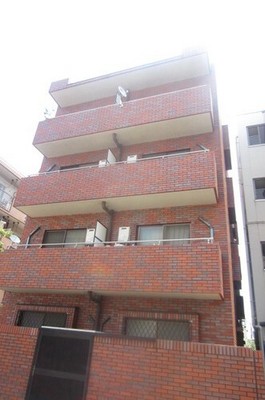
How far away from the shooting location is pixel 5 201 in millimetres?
21750

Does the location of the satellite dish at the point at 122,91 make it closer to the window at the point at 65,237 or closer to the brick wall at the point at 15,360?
the window at the point at 65,237

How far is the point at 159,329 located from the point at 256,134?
45.7 feet

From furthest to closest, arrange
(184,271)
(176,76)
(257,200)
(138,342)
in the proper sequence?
(257,200) → (176,76) → (184,271) → (138,342)

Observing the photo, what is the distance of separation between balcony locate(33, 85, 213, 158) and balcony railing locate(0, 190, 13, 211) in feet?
34.5

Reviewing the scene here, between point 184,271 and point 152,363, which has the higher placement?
point 184,271

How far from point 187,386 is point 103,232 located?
5396 mm

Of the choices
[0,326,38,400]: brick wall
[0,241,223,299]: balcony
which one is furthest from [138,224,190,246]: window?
[0,326,38,400]: brick wall

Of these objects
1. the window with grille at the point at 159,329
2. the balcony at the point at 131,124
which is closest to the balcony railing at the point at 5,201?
the balcony at the point at 131,124

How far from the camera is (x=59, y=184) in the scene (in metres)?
10.6

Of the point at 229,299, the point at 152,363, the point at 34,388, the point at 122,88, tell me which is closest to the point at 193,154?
the point at 229,299

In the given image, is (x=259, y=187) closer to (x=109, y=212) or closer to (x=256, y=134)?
(x=256, y=134)

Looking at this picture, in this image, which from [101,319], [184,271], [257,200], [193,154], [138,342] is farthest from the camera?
[257,200]

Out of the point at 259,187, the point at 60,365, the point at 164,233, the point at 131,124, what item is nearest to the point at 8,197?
the point at 131,124

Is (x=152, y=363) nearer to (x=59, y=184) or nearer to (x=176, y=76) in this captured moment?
(x=59, y=184)
